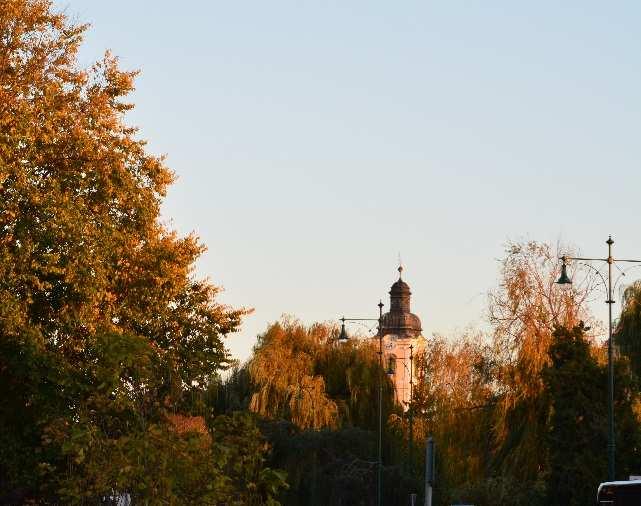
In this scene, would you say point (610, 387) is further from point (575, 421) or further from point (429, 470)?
point (429, 470)

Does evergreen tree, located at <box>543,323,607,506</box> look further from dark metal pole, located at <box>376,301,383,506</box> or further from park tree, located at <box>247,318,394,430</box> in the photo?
park tree, located at <box>247,318,394,430</box>

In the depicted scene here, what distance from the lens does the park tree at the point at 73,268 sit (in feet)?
124

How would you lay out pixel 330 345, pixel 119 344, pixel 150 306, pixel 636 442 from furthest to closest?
pixel 330 345
pixel 636 442
pixel 150 306
pixel 119 344

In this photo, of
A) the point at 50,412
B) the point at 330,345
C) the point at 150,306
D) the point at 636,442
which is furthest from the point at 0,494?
the point at 330,345

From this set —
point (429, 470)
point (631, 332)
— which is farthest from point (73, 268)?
point (631, 332)

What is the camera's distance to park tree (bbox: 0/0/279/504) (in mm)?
37656

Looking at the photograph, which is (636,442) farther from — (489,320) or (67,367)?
(67,367)

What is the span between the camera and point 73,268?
38219 mm

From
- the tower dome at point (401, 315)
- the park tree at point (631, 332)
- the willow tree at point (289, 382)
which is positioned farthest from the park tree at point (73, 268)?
the tower dome at point (401, 315)

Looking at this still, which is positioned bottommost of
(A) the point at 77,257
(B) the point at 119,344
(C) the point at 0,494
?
(C) the point at 0,494

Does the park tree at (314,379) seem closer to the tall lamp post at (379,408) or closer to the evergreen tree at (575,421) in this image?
the tall lamp post at (379,408)

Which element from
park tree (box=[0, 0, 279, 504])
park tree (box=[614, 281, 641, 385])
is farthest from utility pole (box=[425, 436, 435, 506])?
park tree (box=[614, 281, 641, 385])

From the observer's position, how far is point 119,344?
3102 cm

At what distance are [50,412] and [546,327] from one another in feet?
80.1
